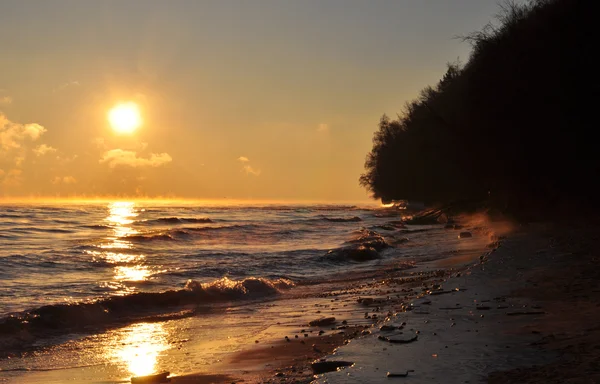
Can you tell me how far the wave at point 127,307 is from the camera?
494 inches

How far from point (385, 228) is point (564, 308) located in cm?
3860

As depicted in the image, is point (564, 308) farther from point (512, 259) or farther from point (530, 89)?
point (530, 89)

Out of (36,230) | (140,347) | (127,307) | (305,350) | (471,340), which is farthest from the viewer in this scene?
(36,230)

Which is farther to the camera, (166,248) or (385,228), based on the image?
(385,228)

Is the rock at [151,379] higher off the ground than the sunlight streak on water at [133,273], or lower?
lower

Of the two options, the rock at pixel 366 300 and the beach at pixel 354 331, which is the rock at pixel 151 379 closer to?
the beach at pixel 354 331

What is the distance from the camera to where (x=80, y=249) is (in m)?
30.7

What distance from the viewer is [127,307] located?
15.2 m

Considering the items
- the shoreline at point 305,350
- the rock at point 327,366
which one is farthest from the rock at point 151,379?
the rock at point 327,366

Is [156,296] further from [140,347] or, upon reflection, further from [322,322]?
[322,322]

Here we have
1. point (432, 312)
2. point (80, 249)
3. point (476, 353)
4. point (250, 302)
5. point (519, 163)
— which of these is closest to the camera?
point (476, 353)

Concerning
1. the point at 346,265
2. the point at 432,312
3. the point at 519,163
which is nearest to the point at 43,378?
the point at 432,312

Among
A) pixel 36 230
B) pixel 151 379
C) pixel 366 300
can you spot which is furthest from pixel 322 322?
pixel 36 230

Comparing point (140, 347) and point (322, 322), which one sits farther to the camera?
point (322, 322)
